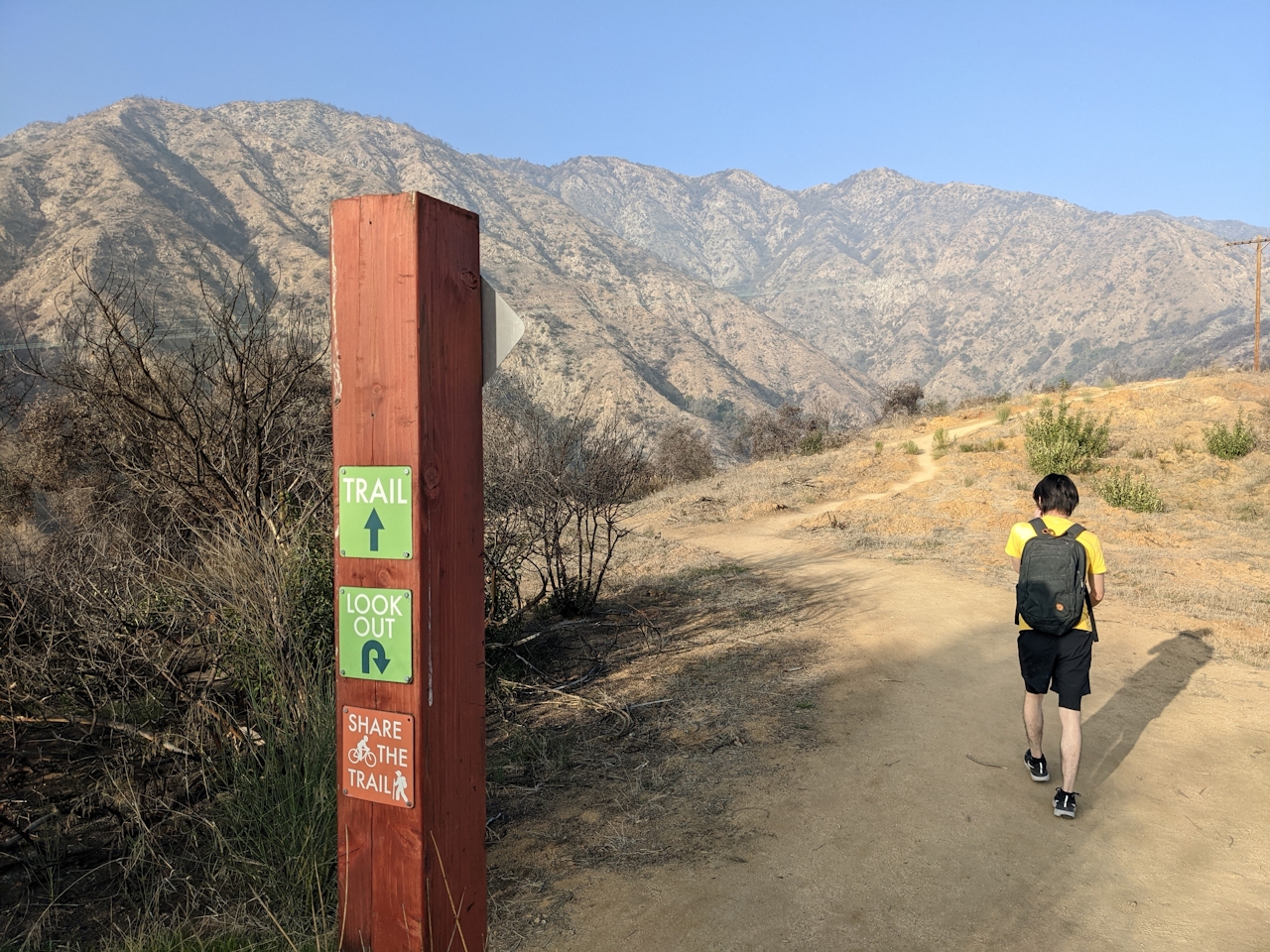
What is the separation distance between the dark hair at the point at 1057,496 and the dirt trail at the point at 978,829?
1476mm

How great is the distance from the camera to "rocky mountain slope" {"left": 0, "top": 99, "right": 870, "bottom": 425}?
147ft

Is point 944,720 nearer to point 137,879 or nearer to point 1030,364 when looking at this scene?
point 137,879

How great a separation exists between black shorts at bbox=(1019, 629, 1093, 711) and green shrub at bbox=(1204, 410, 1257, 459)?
49.2 ft

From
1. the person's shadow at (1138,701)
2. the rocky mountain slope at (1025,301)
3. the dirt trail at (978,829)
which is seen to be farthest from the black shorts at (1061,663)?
the rocky mountain slope at (1025,301)

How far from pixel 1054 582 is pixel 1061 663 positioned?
43 cm

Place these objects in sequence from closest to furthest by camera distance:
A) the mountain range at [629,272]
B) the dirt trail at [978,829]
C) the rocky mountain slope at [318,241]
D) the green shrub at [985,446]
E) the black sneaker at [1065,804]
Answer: the dirt trail at [978,829] < the black sneaker at [1065,804] < the green shrub at [985,446] < the rocky mountain slope at [318,241] < the mountain range at [629,272]

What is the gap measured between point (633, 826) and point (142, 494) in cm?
448

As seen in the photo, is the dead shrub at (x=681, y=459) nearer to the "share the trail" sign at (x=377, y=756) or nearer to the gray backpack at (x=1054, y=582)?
the gray backpack at (x=1054, y=582)

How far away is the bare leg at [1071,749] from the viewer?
389 cm

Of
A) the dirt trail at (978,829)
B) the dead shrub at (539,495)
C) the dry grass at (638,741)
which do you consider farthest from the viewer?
the dead shrub at (539,495)

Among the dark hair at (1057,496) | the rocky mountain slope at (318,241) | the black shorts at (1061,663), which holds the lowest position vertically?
the black shorts at (1061,663)

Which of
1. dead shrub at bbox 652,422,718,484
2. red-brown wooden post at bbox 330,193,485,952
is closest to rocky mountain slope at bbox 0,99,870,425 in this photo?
dead shrub at bbox 652,422,718,484

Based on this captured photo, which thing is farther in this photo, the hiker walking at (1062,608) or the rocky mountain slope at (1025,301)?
the rocky mountain slope at (1025,301)

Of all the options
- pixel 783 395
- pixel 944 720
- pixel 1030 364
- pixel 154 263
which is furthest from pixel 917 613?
pixel 1030 364
